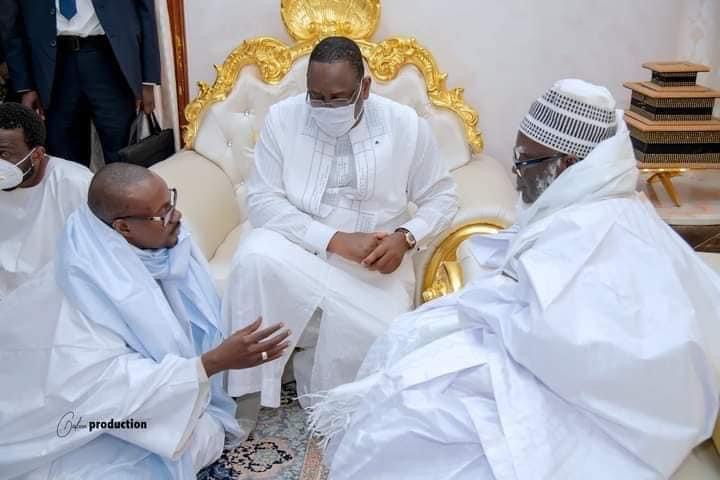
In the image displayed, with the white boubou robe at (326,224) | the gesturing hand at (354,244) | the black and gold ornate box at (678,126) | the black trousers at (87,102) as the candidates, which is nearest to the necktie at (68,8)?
the black trousers at (87,102)

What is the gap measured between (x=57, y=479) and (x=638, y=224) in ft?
5.01

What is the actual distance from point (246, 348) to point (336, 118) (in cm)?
105

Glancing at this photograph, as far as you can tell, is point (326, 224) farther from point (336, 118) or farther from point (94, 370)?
point (94, 370)

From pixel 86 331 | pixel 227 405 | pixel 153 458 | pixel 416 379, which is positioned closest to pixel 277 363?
pixel 227 405

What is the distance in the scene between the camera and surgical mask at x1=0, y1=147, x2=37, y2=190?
2518 mm

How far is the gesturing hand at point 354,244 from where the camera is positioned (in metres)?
2.50

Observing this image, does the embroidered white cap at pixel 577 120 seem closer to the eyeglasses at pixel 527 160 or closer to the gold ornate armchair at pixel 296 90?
the eyeglasses at pixel 527 160

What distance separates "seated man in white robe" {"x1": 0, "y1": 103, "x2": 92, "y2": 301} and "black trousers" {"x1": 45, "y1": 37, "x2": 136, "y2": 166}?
705 millimetres

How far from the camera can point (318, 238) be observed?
2539mm

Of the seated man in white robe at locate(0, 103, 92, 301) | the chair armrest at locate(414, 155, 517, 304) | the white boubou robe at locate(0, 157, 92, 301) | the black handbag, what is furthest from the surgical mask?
the chair armrest at locate(414, 155, 517, 304)

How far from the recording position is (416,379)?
5.20 ft

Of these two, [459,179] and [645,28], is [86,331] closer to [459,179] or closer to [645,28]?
[459,179]

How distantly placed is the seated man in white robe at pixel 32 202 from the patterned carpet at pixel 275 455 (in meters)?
1.08

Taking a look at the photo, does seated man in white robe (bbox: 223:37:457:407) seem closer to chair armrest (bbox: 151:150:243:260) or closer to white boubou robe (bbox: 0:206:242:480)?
chair armrest (bbox: 151:150:243:260)
